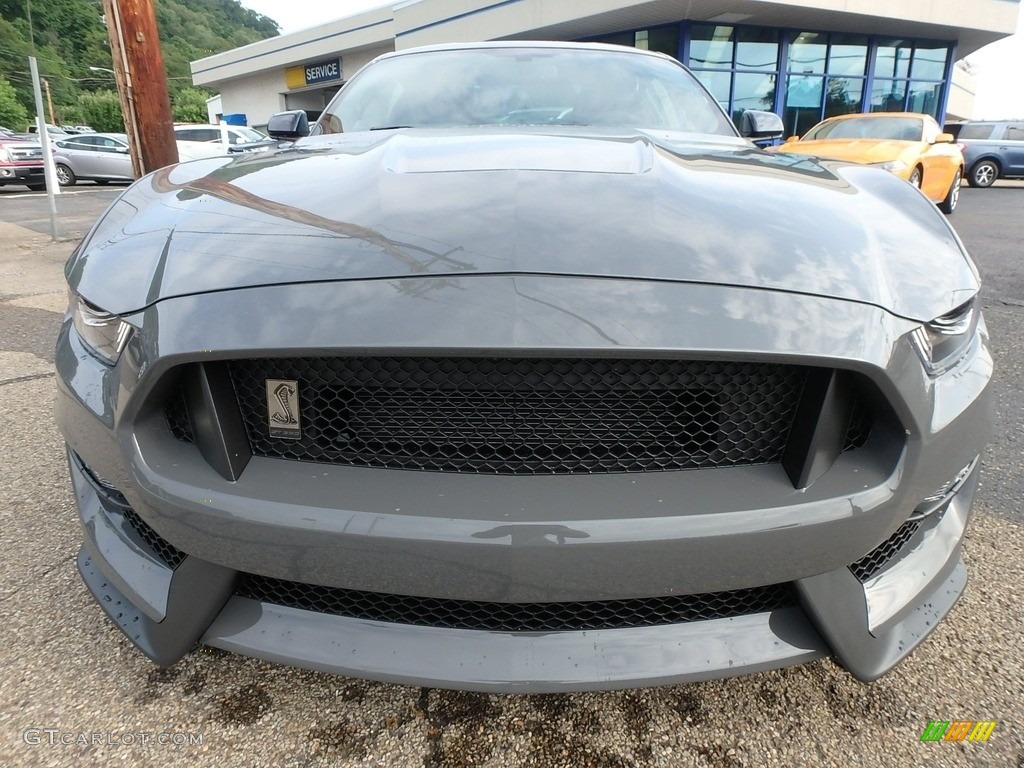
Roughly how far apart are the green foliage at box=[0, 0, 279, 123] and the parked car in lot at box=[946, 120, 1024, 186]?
177 feet

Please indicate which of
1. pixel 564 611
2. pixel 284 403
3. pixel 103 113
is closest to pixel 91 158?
pixel 284 403

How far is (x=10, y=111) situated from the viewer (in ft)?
148

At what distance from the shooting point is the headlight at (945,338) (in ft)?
3.67

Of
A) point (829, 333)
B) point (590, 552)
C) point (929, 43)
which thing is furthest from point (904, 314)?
point (929, 43)

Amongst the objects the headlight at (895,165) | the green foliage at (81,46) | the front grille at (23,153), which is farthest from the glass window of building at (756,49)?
the green foliage at (81,46)

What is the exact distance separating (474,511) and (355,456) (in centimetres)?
27

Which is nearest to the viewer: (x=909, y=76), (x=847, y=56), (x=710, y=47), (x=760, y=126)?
(x=760, y=126)

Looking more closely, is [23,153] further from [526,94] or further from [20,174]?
[526,94]

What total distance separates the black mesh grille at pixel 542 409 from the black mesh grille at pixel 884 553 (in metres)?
0.24

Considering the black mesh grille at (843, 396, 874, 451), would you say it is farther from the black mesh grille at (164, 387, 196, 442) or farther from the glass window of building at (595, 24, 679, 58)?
the glass window of building at (595, 24, 679, 58)

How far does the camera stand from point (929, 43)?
19031mm

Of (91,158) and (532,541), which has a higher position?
(532,541)

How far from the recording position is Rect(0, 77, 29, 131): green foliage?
44.4 meters

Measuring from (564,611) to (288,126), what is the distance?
7.05ft
